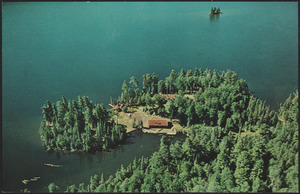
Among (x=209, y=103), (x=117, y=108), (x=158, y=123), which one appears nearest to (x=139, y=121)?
(x=158, y=123)

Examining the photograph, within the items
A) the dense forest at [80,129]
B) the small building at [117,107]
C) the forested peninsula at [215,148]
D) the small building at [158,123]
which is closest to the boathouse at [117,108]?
the small building at [117,107]

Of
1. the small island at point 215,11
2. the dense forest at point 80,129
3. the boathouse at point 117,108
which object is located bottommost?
the dense forest at point 80,129

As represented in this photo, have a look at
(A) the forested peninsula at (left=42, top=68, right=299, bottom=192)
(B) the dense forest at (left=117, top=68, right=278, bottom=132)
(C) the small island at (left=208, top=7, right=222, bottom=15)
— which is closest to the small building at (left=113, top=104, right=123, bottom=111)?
(A) the forested peninsula at (left=42, top=68, right=299, bottom=192)

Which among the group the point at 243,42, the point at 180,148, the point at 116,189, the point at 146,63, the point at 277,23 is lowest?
the point at 116,189

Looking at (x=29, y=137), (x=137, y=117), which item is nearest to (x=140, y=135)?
(x=137, y=117)

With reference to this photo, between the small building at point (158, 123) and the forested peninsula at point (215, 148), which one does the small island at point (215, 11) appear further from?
the small building at point (158, 123)

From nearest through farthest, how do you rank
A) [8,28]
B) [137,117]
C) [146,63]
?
1. [137,117]
2. [146,63]
3. [8,28]

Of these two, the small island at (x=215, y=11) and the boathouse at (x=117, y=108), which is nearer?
the boathouse at (x=117, y=108)

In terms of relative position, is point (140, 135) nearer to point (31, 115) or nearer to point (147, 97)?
point (147, 97)

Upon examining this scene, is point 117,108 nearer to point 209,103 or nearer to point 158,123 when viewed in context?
point 158,123
